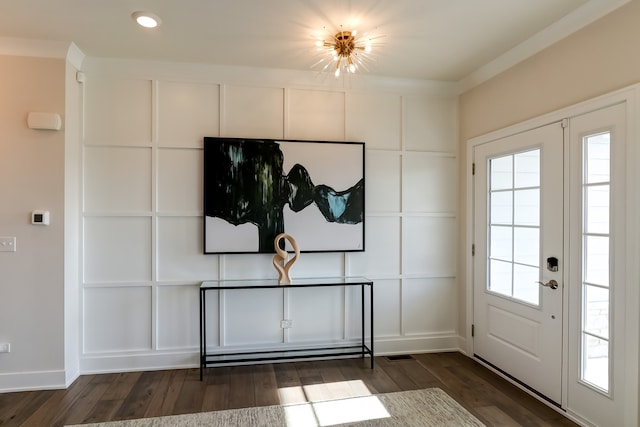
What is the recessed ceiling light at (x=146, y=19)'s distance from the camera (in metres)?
2.36

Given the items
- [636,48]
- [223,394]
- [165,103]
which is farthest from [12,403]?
[636,48]

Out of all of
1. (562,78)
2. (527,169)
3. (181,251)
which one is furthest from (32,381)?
(562,78)

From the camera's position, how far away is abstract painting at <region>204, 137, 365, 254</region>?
3.17 meters

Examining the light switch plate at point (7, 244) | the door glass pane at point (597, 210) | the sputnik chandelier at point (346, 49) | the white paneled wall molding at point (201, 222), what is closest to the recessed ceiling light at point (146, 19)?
the white paneled wall molding at point (201, 222)

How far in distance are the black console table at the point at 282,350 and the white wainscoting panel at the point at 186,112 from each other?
131cm

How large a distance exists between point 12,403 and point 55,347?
1.36ft

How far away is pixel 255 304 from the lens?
3295mm

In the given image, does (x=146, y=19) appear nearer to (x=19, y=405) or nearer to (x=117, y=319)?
(x=117, y=319)

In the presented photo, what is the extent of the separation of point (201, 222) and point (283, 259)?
32.1 inches

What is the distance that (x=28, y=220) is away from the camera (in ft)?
9.08

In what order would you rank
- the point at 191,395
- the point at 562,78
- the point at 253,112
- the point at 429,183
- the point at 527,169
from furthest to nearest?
the point at 429,183
the point at 253,112
the point at 527,169
the point at 191,395
the point at 562,78

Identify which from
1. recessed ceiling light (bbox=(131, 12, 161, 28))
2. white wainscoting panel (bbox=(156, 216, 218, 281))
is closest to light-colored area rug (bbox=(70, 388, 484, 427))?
white wainscoting panel (bbox=(156, 216, 218, 281))

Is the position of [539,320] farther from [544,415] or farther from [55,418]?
[55,418]

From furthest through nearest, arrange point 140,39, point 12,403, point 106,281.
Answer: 1. point 106,281
2. point 140,39
3. point 12,403
